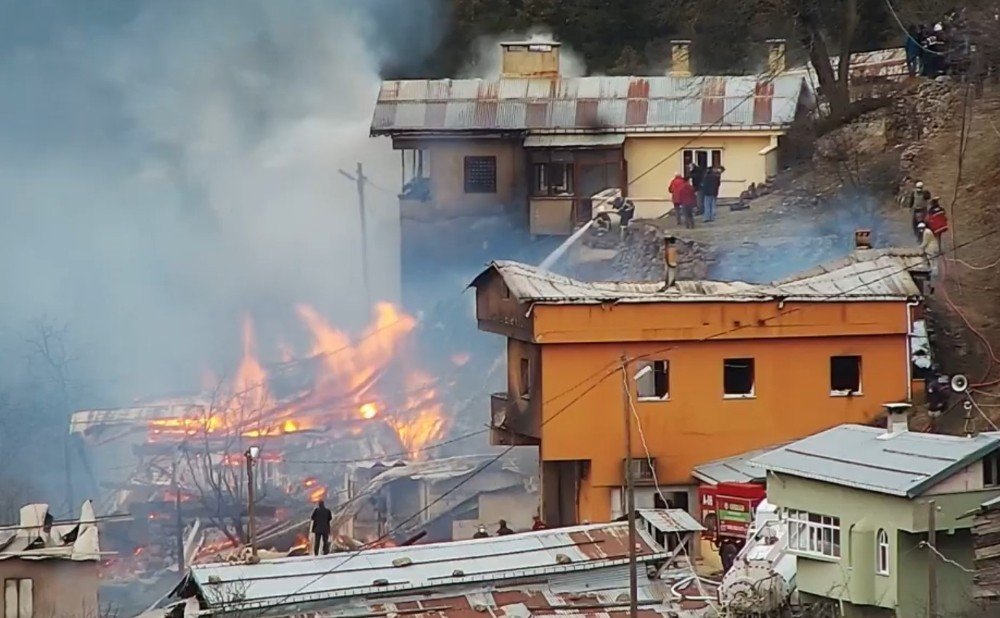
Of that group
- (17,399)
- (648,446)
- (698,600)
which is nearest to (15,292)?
(17,399)

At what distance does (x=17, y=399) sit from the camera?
158ft

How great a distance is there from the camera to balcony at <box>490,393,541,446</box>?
31547mm

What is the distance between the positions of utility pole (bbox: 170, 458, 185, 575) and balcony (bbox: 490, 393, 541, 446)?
229 inches

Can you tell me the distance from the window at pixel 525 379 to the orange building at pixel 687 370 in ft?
0.10

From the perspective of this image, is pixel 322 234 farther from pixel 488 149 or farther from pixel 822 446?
pixel 822 446

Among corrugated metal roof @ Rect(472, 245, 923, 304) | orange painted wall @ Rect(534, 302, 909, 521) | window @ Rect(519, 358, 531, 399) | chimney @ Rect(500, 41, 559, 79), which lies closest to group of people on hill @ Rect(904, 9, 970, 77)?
corrugated metal roof @ Rect(472, 245, 923, 304)

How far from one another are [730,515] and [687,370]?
4106 millimetres

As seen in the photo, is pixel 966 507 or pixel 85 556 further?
pixel 85 556

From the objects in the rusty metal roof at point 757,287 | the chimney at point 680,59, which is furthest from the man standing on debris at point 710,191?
the rusty metal roof at point 757,287

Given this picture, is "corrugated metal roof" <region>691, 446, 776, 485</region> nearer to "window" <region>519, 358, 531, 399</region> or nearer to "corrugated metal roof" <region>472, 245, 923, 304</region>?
"corrugated metal roof" <region>472, 245, 923, 304</region>

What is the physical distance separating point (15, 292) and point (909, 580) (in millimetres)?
32900

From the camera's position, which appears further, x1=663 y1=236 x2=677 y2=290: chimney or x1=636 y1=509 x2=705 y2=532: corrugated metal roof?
x1=663 y1=236 x2=677 y2=290: chimney

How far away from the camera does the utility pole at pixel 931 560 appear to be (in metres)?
20.7

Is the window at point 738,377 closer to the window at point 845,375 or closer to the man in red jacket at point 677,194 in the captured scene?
the window at point 845,375
